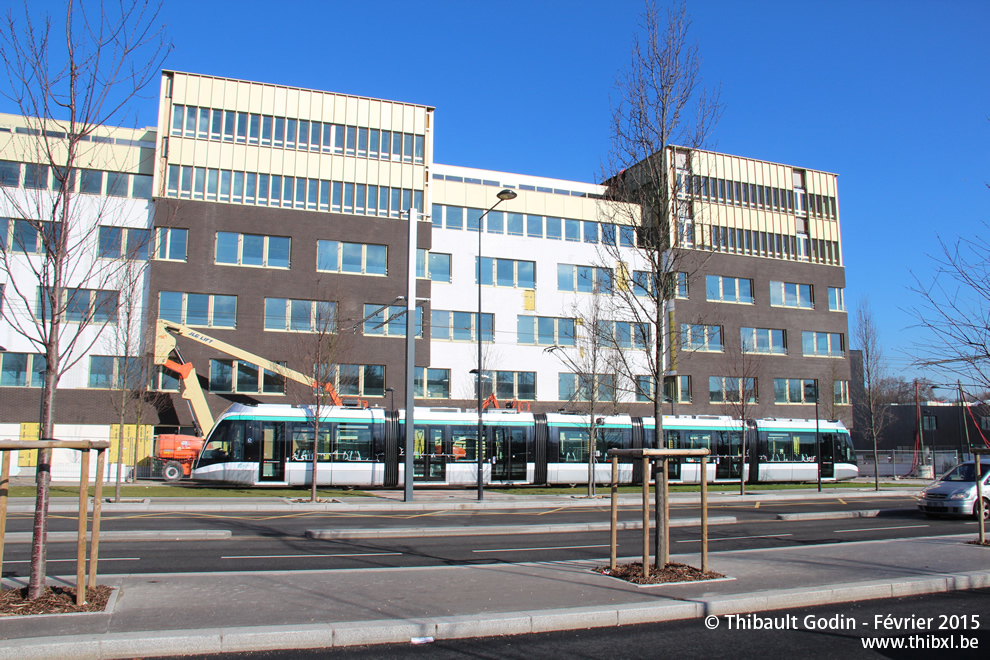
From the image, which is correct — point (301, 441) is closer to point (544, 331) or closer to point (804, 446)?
point (544, 331)

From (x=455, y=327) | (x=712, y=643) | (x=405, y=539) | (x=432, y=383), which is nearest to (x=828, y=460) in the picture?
(x=455, y=327)

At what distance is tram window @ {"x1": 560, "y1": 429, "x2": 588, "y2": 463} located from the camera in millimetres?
31531

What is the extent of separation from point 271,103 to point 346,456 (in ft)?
73.4

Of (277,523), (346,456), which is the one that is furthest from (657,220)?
(346,456)

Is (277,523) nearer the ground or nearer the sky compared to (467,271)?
nearer the ground

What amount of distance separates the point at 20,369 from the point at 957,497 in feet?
134

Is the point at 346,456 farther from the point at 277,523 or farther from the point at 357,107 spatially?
the point at 357,107

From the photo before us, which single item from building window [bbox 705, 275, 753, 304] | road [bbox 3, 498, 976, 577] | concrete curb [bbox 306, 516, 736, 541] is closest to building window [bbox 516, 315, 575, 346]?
building window [bbox 705, 275, 753, 304]

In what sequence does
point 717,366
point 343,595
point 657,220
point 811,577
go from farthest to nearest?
point 717,366 → point 657,220 → point 811,577 → point 343,595

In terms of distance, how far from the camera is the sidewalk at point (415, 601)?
6.39 meters

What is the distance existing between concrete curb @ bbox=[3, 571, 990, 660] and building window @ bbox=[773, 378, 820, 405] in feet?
146

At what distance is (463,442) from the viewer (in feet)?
98.2

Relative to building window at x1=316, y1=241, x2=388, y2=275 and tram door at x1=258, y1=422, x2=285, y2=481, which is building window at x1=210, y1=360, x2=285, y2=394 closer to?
building window at x1=316, y1=241, x2=388, y2=275

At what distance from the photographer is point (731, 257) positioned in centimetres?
5069
